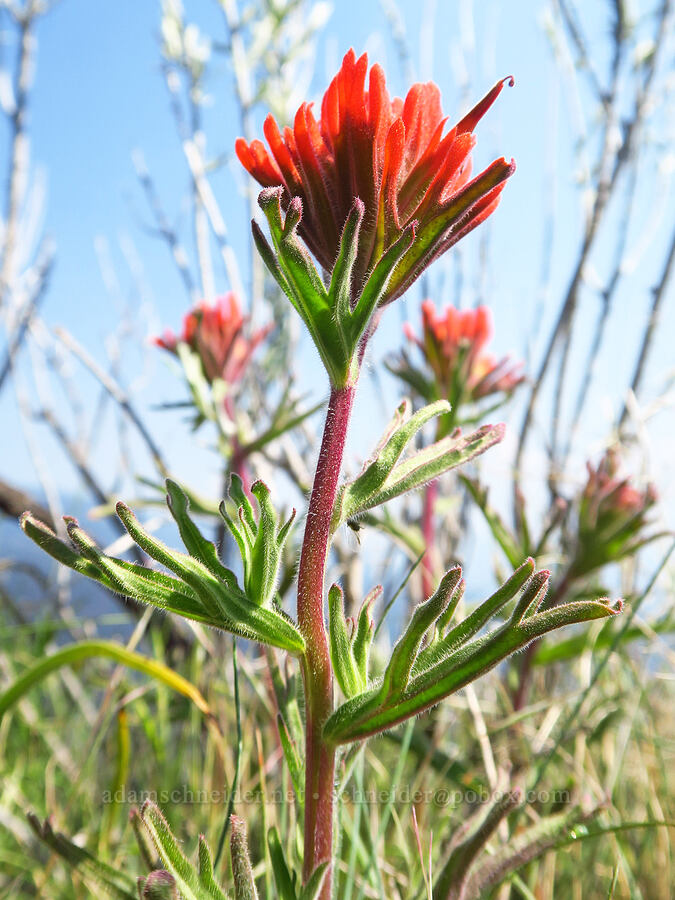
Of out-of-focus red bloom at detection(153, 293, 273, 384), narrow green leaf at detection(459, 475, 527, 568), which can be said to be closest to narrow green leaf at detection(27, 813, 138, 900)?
narrow green leaf at detection(459, 475, 527, 568)

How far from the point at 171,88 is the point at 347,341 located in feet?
7.07

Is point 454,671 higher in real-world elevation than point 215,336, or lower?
lower

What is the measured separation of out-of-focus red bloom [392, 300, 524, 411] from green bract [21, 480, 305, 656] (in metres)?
0.84

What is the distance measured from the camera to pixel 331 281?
487 mm

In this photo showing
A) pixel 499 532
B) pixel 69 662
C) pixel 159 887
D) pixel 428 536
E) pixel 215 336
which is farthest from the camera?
pixel 215 336

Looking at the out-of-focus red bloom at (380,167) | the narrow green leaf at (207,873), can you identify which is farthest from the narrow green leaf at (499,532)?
the narrow green leaf at (207,873)

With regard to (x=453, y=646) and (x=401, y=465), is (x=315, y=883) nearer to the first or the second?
(x=453, y=646)

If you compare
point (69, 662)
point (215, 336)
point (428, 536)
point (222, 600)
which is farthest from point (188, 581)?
point (215, 336)

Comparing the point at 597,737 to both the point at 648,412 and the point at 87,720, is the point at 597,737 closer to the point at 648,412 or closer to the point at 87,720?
the point at 648,412

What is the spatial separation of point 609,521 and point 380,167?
2.85 feet

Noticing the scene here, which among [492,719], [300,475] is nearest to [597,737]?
[492,719]

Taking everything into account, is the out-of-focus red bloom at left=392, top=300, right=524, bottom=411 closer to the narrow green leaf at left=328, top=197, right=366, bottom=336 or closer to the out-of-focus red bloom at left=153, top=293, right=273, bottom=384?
the out-of-focus red bloom at left=153, top=293, right=273, bottom=384

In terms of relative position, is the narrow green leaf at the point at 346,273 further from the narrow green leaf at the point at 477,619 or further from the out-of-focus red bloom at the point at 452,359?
the out-of-focus red bloom at the point at 452,359

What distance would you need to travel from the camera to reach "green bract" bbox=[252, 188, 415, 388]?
18.3 inches
